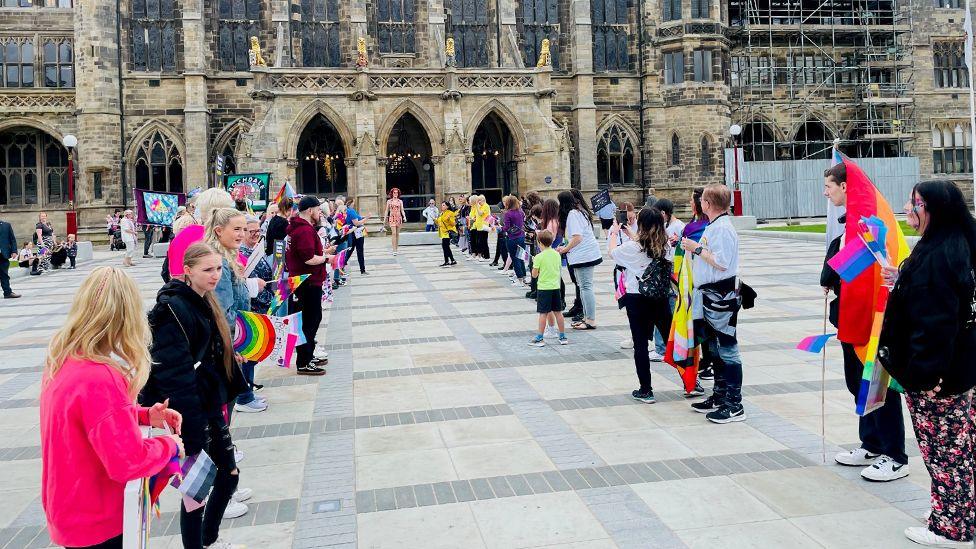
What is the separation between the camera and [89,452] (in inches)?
114

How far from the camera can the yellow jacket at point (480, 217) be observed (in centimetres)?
2066

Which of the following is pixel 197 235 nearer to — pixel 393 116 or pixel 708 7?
pixel 393 116

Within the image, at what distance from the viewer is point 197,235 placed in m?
4.44

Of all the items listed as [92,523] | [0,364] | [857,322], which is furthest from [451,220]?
[92,523]

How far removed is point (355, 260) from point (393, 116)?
36.5ft

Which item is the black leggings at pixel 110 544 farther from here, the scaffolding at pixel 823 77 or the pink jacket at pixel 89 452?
the scaffolding at pixel 823 77

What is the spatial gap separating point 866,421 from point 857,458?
0.86ft

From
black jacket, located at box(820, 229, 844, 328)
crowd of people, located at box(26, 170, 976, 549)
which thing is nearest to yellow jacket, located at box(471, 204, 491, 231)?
crowd of people, located at box(26, 170, 976, 549)

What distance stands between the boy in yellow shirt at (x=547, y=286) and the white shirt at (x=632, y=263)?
2.23 metres

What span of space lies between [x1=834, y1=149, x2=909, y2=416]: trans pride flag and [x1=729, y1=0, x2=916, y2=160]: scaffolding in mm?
34330

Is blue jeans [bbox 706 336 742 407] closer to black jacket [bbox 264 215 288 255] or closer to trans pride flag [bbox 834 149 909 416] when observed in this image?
trans pride flag [bbox 834 149 909 416]

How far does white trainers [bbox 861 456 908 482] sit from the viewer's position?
520cm

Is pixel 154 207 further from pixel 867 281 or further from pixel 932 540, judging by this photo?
pixel 932 540

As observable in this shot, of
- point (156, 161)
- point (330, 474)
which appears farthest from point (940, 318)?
point (156, 161)
